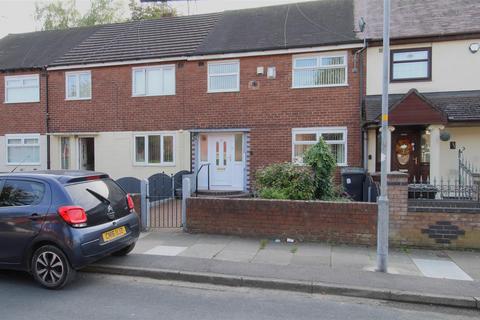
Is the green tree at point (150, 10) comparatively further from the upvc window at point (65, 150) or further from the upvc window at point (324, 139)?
the upvc window at point (324, 139)

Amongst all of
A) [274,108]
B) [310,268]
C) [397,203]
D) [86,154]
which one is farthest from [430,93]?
[86,154]

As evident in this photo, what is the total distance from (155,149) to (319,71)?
6.52 metres

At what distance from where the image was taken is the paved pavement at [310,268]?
5051 mm

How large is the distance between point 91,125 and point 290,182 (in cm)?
972

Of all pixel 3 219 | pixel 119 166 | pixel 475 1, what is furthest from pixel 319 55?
pixel 3 219

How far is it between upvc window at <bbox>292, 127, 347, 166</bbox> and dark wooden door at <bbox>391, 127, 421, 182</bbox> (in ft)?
5.04

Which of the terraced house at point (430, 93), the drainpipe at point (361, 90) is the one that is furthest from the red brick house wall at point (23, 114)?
the terraced house at point (430, 93)

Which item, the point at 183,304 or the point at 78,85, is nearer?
the point at 183,304

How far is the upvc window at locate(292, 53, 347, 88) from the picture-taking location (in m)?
12.3

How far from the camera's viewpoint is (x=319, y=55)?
12453 mm

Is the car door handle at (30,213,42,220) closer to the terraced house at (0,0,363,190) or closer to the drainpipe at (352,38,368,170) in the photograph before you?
the terraced house at (0,0,363,190)

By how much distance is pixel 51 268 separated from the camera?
5.24 meters

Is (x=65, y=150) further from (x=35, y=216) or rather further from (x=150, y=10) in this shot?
(x=150, y=10)

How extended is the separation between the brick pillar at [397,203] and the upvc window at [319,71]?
5.79 metres
